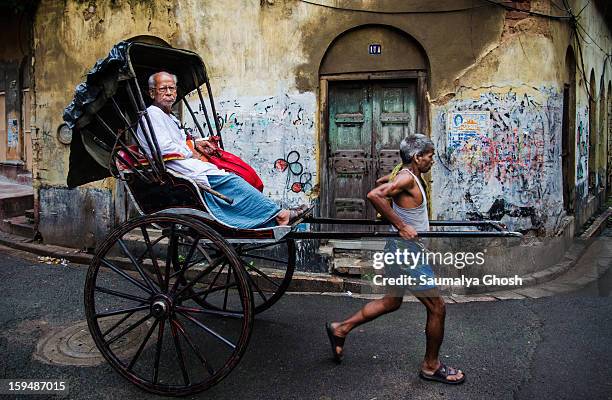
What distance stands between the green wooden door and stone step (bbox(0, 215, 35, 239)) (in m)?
5.47

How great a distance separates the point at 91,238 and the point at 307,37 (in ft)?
15.2

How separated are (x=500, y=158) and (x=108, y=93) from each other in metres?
4.92

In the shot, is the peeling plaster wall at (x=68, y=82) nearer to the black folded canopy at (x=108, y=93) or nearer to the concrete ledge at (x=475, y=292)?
the black folded canopy at (x=108, y=93)

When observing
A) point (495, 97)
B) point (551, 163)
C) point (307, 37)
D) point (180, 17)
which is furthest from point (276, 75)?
point (551, 163)

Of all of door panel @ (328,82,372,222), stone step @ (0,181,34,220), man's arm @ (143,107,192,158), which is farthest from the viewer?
stone step @ (0,181,34,220)

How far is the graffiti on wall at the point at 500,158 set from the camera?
6.84 metres

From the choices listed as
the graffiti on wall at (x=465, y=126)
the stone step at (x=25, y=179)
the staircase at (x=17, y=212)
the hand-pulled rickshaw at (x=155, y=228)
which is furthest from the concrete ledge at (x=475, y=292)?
the stone step at (x=25, y=179)

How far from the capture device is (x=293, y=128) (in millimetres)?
7359

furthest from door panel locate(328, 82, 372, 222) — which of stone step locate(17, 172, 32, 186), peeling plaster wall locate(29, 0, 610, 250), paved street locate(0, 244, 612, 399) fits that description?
stone step locate(17, 172, 32, 186)

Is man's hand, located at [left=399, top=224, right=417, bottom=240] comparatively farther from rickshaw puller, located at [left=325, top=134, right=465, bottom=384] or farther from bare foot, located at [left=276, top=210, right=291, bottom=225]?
bare foot, located at [left=276, top=210, right=291, bottom=225]

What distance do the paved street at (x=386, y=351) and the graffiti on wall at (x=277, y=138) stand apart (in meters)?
1.70

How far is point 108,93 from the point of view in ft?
13.8

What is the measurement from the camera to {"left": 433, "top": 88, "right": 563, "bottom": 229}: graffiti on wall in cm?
684

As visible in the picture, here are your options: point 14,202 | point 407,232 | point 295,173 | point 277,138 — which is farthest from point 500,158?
point 14,202
